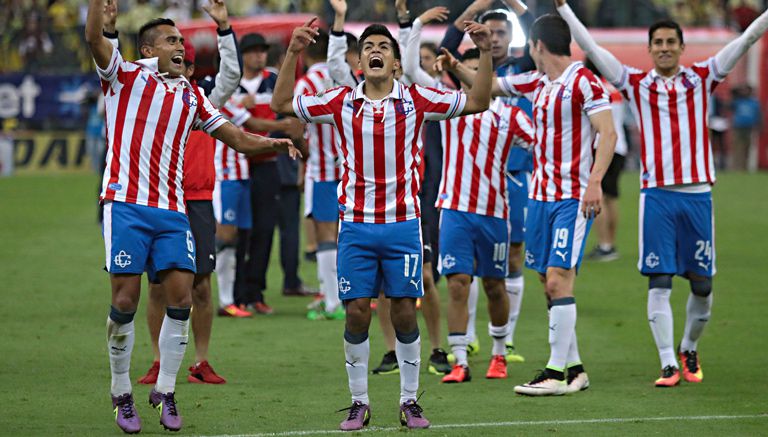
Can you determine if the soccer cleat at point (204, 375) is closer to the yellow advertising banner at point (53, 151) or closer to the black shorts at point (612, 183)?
the black shorts at point (612, 183)

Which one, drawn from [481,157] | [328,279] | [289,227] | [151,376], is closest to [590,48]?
[481,157]

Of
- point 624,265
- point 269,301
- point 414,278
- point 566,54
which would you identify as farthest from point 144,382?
point 624,265

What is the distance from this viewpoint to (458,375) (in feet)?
28.7

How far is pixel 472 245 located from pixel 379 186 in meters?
1.89

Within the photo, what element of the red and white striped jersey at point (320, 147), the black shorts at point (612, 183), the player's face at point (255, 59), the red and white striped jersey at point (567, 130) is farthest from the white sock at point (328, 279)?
the black shorts at point (612, 183)

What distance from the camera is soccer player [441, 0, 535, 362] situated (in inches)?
379

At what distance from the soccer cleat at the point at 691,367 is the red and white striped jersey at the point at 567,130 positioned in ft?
4.58

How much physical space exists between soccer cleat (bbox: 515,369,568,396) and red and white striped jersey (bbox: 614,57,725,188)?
4.82 feet

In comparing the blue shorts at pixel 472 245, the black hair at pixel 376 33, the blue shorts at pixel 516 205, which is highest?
the black hair at pixel 376 33

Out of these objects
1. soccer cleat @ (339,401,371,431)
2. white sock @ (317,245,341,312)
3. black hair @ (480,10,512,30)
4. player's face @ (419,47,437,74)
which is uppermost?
black hair @ (480,10,512,30)

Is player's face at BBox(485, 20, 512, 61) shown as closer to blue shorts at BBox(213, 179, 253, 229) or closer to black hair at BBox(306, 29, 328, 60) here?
black hair at BBox(306, 29, 328, 60)

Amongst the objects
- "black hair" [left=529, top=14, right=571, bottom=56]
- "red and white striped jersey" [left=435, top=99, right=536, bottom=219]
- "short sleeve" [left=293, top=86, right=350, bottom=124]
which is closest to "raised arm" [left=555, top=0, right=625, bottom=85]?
"black hair" [left=529, top=14, right=571, bottom=56]

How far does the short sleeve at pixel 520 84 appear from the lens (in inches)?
350

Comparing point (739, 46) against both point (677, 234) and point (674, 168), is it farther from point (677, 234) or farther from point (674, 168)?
point (677, 234)
